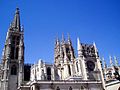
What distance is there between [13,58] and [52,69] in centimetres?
1489

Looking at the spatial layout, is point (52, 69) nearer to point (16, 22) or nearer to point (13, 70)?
point (13, 70)

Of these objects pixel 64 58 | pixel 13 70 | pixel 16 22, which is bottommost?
pixel 13 70

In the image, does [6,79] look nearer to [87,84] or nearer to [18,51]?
[18,51]

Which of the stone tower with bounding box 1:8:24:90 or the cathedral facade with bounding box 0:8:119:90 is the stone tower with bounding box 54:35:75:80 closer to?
the cathedral facade with bounding box 0:8:119:90

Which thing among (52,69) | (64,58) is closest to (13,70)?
(52,69)

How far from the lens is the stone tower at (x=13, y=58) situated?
5568 centimetres

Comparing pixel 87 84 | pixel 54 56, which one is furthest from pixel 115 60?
pixel 54 56

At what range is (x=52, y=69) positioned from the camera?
208 ft

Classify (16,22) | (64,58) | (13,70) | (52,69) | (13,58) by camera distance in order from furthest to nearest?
1. (16,22)
2. (64,58)
3. (52,69)
4. (13,58)
5. (13,70)

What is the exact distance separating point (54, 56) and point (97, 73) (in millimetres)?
28557

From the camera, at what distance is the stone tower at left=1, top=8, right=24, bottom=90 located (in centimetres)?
5568

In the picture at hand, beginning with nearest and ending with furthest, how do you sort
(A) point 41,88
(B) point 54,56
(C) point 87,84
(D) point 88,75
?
(A) point 41,88 → (C) point 87,84 → (D) point 88,75 → (B) point 54,56

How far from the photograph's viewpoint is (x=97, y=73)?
54750 mm

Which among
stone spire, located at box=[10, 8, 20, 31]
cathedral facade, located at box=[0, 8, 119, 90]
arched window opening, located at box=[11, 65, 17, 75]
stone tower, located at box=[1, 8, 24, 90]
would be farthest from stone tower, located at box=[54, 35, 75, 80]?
stone spire, located at box=[10, 8, 20, 31]
